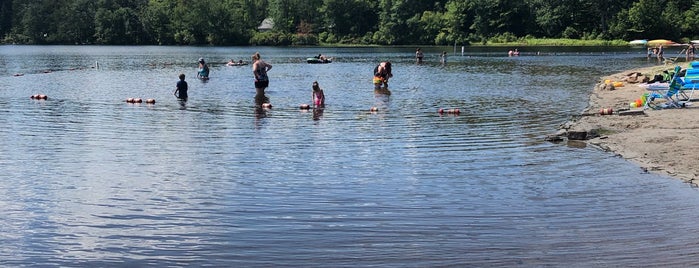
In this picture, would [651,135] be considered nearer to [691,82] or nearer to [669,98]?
[669,98]

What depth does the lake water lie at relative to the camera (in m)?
10.3

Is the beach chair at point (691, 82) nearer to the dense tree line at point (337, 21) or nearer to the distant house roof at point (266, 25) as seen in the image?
the dense tree line at point (337, 21)

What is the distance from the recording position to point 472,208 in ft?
41.5

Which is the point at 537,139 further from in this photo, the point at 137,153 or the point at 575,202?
the point at 137,153

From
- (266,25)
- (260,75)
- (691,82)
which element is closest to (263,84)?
(260,75)

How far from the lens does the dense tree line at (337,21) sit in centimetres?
12712

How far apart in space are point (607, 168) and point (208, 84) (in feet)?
102

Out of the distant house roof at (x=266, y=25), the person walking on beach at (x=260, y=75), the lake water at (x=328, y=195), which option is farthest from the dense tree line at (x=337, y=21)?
the lake water at (x=328, y=195)

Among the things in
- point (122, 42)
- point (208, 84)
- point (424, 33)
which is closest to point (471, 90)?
point (208, 84)

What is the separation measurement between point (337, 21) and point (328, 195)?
144 m

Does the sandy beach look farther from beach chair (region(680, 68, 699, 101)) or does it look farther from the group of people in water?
the group of people in water

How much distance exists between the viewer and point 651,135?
1888 centimetres

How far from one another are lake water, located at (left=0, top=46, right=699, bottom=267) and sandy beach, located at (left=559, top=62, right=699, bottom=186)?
496 mm

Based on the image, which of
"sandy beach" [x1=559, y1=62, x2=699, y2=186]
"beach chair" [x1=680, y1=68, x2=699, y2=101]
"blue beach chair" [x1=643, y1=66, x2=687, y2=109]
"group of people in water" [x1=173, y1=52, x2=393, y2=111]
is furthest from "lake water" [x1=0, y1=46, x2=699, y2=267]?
"beach chair" [x1=680, y1=68, x2=699, y2=101]
